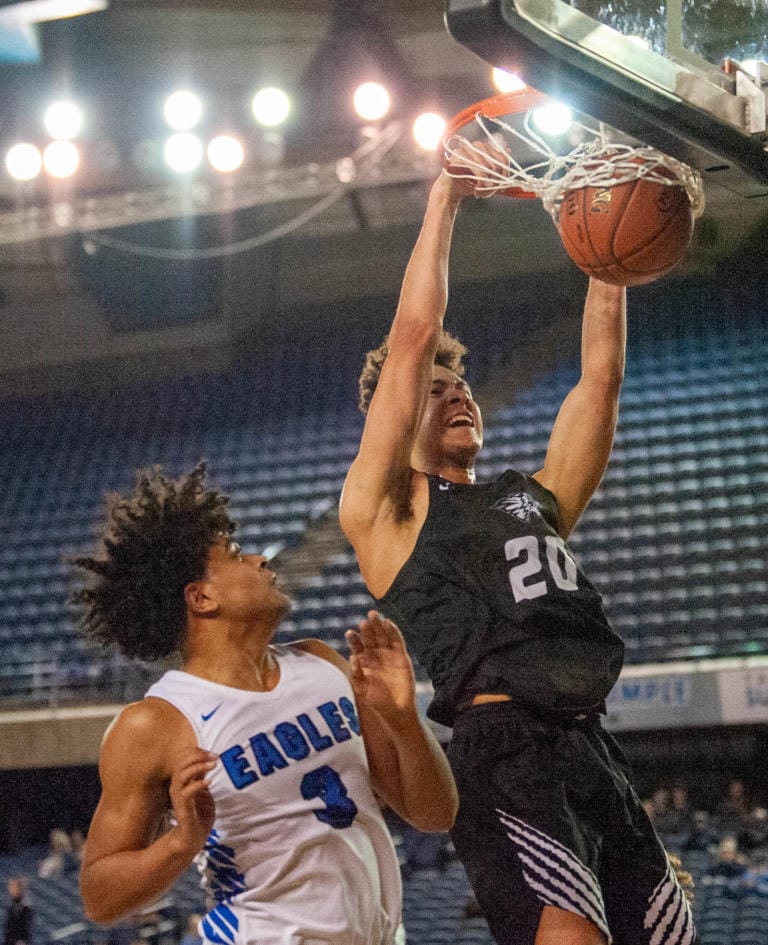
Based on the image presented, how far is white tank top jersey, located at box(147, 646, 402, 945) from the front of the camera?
232 centimetres

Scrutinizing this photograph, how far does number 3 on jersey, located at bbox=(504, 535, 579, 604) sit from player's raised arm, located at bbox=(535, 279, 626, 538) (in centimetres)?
26

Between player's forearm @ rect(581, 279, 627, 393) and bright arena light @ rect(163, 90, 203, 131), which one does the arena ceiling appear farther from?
player's forearm @ rect(581, 279, 627, 393)

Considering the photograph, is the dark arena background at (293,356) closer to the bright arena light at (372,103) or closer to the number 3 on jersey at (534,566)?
the bright arena light at (372,103)

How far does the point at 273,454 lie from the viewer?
1161cm

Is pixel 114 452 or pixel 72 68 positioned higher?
pixel 72 68

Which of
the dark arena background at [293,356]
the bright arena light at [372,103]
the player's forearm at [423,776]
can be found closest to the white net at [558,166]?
the player's forearm at [423,776]

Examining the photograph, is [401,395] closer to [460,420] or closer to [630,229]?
[460,420]

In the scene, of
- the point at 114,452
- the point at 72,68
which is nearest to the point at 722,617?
the point at 114,452

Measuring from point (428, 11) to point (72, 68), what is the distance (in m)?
3.42

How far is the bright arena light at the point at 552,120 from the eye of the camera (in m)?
2.93

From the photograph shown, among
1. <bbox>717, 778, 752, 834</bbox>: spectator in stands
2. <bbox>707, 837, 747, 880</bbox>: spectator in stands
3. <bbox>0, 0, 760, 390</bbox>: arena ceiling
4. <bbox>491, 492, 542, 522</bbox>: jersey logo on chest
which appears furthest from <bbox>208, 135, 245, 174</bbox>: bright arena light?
<bbox>491, 492, 542, 522</bbox>: jersey logo on chest

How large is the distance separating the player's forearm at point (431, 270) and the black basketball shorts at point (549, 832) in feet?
2.71

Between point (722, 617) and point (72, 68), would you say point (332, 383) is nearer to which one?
point (72, 68)

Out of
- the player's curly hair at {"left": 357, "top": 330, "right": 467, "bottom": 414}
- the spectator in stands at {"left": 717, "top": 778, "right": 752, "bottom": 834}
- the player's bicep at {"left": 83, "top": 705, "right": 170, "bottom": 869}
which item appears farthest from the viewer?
the spectator in stands at {"left": 717, "top": 778, "right": 752, "bottom": 834}
